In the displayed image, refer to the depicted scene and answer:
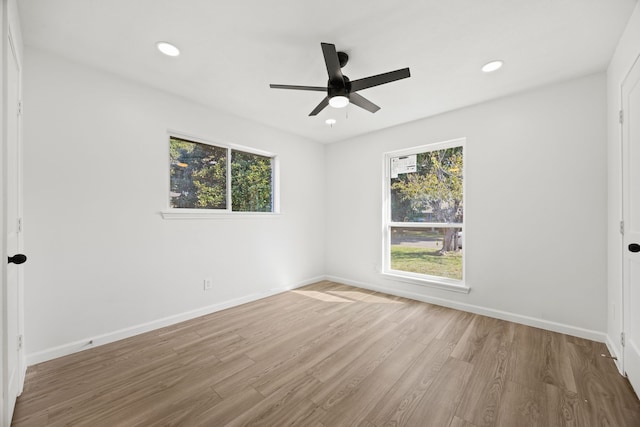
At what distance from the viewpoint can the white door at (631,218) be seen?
1694 mm

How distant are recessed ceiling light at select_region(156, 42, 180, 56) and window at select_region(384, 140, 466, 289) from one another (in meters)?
2.96

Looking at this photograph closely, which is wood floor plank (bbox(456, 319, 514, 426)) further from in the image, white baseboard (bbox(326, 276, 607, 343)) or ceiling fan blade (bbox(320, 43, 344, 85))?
ceiling fan blade (bbox(320, 43, 344, 85))

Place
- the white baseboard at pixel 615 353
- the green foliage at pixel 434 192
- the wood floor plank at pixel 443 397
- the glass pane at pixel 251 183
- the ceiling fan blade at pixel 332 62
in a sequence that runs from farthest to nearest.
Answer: the glass pane at pixel 251 183 → the green foliage at pixel 434 192 → the white baseboard at pixel 615 353 → the ceiling fan blade at pixel 332 62 → the wood floor plank at pixel 443 397

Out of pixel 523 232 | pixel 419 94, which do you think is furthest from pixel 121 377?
pixel 523 232

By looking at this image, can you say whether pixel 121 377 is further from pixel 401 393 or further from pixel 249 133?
pixel 249 133

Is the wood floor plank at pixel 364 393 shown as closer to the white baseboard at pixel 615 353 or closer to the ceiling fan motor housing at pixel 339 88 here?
the white baseboard at pixel 615 353

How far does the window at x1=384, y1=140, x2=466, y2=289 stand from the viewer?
341 centimetres

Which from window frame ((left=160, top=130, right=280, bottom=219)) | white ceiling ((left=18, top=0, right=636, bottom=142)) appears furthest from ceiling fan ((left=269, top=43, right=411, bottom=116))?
window frame ((left=160, top=130, right=280, bottom=219))

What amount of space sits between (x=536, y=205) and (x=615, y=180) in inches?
25.3

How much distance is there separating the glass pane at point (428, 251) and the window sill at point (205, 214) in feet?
6.67

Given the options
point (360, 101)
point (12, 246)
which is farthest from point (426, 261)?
point (12, 246)

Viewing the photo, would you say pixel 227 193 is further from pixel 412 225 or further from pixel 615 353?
pixel 615 353

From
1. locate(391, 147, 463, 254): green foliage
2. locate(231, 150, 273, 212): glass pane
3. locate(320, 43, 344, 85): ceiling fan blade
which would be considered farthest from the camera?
locate(231, 150, 273, 212): glass pane

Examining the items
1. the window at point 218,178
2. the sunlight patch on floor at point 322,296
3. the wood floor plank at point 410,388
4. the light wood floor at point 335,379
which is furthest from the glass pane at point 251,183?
the wood floor plank at point 410,388
